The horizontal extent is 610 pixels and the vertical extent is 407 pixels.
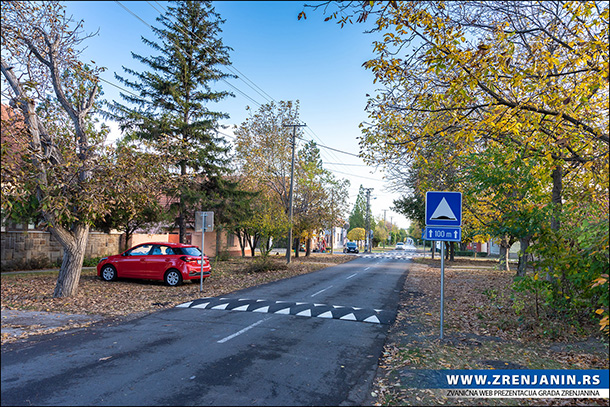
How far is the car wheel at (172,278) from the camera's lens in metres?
14.4

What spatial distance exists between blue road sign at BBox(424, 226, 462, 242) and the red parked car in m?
9.66

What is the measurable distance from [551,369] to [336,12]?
6349 millimetres

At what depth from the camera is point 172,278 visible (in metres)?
14.5

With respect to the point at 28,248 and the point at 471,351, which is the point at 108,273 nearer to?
the point at 28,248

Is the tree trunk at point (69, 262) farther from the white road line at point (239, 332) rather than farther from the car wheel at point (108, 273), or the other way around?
the white road line at point (239, 332)

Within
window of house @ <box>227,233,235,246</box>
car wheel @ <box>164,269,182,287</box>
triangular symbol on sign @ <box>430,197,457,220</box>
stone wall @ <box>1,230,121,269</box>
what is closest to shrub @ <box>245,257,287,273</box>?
car wheel @ <box>164,269,182,287</box>

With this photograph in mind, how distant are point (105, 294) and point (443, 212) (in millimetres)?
10362

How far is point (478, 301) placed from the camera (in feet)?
39.8

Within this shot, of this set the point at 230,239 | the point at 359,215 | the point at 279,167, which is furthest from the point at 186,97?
the point at 359,215

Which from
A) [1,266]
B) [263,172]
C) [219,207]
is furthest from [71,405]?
[263,172]

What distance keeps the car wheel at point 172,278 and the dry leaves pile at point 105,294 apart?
0.85 feet

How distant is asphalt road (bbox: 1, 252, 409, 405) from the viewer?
462cm

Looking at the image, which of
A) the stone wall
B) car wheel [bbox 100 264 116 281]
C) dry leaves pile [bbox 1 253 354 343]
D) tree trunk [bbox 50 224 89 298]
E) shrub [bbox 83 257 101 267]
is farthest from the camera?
shrub [bbox 83 257 101 267]

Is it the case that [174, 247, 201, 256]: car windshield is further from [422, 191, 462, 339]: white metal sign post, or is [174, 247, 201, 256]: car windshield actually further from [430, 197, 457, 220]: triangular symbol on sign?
[430, 197, 457, 220]: triangular symbol on sign
